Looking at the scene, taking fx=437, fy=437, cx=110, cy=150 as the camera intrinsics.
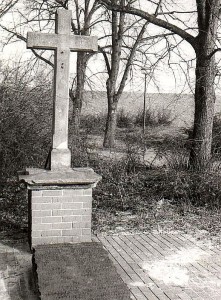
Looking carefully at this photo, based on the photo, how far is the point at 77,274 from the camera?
4660 mm

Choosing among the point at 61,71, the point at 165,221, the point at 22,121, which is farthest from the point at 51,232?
the point at 22,121

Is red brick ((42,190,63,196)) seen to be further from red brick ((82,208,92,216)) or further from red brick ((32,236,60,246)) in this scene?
red brick ((32,236,60,246))

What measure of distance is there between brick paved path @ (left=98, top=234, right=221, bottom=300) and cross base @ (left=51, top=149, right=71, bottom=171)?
4.50 feet

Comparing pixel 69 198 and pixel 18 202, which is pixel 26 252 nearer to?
pixel 69 198

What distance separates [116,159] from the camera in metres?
9.69

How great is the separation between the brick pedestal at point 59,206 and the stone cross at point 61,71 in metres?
0.24

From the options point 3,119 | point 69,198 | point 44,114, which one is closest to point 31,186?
point 69,198

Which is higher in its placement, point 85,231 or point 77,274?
point 85,231

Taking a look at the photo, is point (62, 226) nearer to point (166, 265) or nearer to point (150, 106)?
point (166, 265)

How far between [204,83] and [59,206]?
515cm

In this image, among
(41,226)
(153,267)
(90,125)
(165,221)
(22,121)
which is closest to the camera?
(153,267)

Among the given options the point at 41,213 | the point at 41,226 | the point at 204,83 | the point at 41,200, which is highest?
the point at 204,83

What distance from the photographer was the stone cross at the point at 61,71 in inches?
230

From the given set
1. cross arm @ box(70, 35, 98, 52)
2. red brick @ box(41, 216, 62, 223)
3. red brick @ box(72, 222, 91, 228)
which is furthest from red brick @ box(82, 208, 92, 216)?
cross arm @ box(70, 35, 98, 52)
